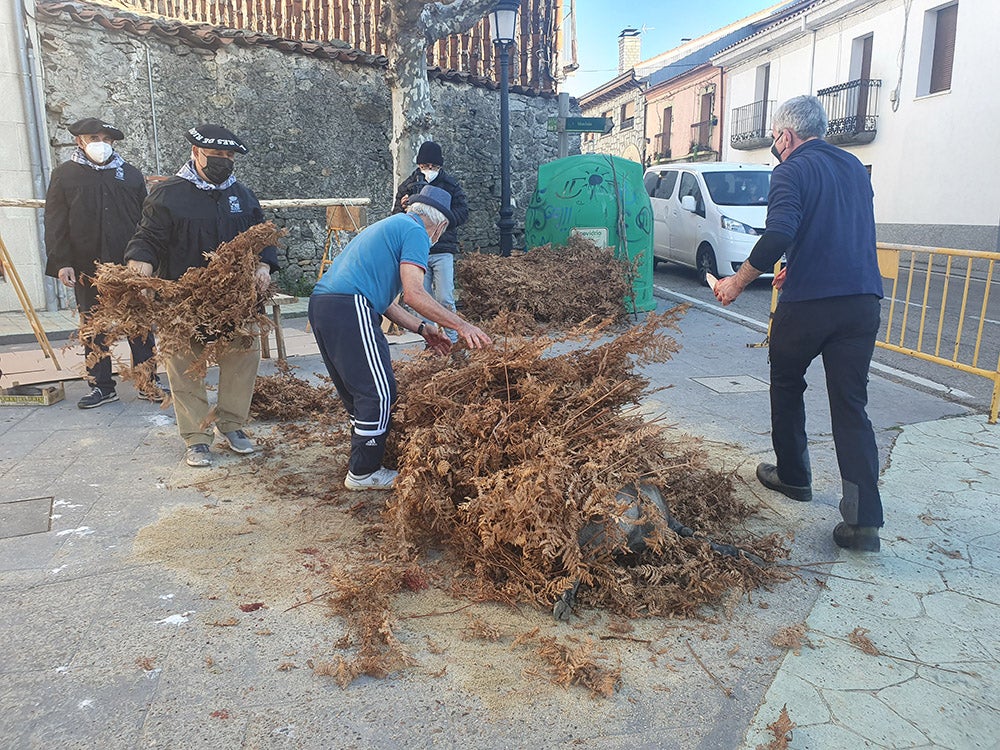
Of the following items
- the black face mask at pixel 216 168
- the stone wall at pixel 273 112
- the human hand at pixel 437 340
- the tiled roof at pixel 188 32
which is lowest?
the human hand at pixel 437 340

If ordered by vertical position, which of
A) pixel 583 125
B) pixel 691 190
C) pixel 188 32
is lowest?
pixel 691 190

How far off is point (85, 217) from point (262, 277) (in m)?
1.92

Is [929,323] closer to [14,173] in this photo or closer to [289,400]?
[289,400]

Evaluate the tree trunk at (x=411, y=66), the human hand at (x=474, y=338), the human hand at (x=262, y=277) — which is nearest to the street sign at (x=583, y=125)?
the tree trunk at (x=411, y=66)

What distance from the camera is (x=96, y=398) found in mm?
5785

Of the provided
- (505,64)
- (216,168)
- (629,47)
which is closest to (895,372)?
(216,168)

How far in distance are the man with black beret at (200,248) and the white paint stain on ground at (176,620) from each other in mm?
1718

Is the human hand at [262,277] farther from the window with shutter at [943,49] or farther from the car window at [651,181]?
the window with shutter at [943,49]

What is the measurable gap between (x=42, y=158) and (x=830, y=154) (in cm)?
892

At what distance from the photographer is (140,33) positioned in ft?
31.7

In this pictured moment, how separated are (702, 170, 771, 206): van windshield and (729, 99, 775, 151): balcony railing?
15403 mm

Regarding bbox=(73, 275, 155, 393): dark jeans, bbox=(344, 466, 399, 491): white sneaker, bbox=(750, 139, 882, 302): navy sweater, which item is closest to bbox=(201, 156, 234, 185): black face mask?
bbox=(73, 275, 155, 393): dark jeans

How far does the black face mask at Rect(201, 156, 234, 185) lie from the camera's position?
457cm

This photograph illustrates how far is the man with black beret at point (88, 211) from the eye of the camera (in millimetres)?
5512
